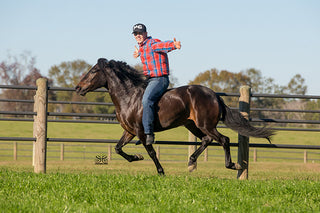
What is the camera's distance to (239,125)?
7570 mm

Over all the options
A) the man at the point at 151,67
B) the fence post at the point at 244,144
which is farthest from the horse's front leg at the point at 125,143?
the fence post at the point at 244,144

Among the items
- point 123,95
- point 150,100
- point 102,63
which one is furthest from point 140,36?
point 150,100

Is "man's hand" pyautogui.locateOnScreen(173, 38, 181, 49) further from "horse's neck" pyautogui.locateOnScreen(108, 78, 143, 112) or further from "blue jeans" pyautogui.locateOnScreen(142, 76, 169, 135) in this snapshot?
"horse's neck" pyautogui.locateOnScreen(108, 78, 143, 112)

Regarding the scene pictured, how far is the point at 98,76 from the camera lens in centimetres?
774

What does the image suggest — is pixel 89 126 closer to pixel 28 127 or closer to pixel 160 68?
pixel 28 127

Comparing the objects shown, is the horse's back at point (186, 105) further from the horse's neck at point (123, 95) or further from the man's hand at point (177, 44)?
A: the man's hand at point (177, 44)

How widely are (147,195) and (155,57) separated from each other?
110 inches

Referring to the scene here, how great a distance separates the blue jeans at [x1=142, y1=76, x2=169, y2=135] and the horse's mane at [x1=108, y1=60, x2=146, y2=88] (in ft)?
1.45

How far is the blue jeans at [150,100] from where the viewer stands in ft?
23.4

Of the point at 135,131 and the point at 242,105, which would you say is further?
the point at 242,105

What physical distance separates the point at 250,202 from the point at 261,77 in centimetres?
6399

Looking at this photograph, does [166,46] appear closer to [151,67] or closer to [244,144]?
[151,67]

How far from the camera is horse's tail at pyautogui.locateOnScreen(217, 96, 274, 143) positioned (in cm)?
755

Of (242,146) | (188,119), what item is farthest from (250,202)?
(242,146)
